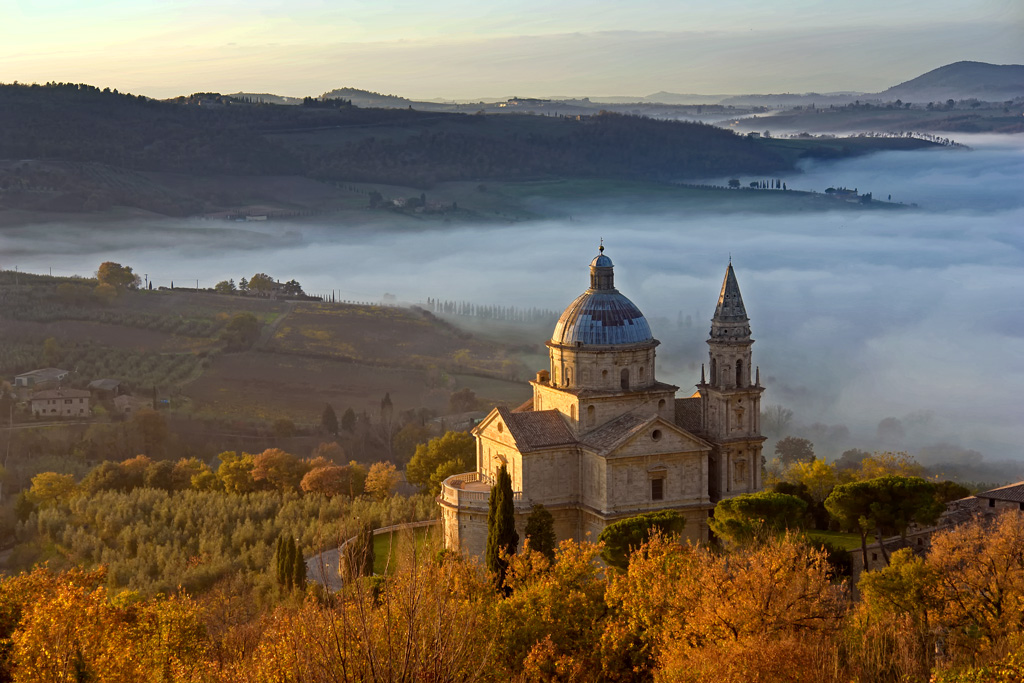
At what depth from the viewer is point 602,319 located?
57.1 meters

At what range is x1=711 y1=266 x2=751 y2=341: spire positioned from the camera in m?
57.3

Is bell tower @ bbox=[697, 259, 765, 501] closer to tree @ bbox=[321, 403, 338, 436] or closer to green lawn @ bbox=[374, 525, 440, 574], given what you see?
green lawn @ bbox=[374, 525, 440, 574]

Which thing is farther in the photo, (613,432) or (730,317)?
(730,317)

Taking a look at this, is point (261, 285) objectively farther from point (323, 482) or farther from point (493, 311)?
point (323, 482)

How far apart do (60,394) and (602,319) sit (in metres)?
80.7

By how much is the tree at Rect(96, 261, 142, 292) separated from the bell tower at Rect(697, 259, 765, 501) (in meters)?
116

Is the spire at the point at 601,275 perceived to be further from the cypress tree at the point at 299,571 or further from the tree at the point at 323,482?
the tree at the point at 323,482

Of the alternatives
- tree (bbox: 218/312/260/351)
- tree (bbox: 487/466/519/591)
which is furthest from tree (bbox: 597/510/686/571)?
tree (bbox: 218/312/260/351)

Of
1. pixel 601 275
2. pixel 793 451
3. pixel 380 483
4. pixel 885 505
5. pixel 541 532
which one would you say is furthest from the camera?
pixel 793 451

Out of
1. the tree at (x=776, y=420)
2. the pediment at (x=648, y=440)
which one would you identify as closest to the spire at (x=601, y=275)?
the pediment at (x=648, y=440)

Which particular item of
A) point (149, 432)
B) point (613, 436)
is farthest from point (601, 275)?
point (149, 432)

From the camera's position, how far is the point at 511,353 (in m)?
143

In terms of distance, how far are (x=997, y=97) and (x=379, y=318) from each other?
72.6 meters

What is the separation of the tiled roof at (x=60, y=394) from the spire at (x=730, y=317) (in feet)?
266
